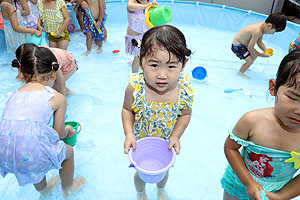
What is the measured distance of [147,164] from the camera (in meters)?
1.43

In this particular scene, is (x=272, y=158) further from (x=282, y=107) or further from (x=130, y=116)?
(x=130, y=116)

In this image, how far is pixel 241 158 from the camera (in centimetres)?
112

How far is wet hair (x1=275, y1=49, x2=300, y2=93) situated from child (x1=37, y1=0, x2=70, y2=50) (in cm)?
301

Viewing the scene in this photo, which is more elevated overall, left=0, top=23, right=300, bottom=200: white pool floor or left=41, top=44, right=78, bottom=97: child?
left=41, top=44, right=78, bottom=97: child

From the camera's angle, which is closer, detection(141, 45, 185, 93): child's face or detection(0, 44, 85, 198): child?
detection(141, 45, 185, 93): child's face

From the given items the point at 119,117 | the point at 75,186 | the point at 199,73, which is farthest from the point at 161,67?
the point at 199,73

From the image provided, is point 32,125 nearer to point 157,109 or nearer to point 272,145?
point 157,109

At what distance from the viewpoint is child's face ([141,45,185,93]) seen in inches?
43.7

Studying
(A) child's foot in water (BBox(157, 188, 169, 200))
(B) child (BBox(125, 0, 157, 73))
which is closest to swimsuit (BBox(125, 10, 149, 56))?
(B) child (BBox(125, 0, 157, 73))

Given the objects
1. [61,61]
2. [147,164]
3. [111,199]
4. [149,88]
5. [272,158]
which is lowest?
[111,199]

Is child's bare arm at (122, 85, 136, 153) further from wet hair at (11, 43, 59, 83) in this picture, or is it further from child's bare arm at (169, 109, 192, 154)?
wet hair at (11, 43, 59, 83)

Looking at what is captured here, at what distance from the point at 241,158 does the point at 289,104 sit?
378 mm

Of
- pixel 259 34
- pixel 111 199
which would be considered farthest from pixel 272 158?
pixel 259 34

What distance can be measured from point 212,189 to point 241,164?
951 mm
